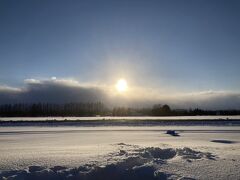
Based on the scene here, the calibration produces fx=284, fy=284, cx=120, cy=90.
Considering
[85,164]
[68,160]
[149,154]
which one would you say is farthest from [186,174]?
[68,160]

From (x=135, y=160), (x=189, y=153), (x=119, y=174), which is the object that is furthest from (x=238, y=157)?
(x=119, y=174)

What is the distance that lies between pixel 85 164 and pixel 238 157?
16.7 feet

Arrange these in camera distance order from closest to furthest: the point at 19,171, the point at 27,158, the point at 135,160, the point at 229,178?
1. the point at 229,178
2. the point at 19,171
3. the point at 135,160
4. the point at 27,158

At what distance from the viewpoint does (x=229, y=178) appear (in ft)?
24.3

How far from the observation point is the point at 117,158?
9.24m

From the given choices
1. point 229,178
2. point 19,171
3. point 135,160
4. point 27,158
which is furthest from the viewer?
point 27,158

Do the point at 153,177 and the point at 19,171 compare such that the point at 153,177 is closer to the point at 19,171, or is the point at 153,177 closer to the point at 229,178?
the point at 229,178

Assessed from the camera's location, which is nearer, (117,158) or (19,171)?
(19,171)

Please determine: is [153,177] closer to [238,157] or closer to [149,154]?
[149,154]

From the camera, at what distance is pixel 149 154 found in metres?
9.87

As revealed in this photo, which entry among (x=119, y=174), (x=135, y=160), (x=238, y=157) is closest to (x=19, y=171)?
(x=119, y=174)

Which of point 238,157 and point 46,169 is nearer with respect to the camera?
point 46,169

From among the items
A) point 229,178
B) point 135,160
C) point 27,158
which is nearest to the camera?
point 229,178

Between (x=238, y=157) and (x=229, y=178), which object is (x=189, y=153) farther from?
(x=229, y=178)
